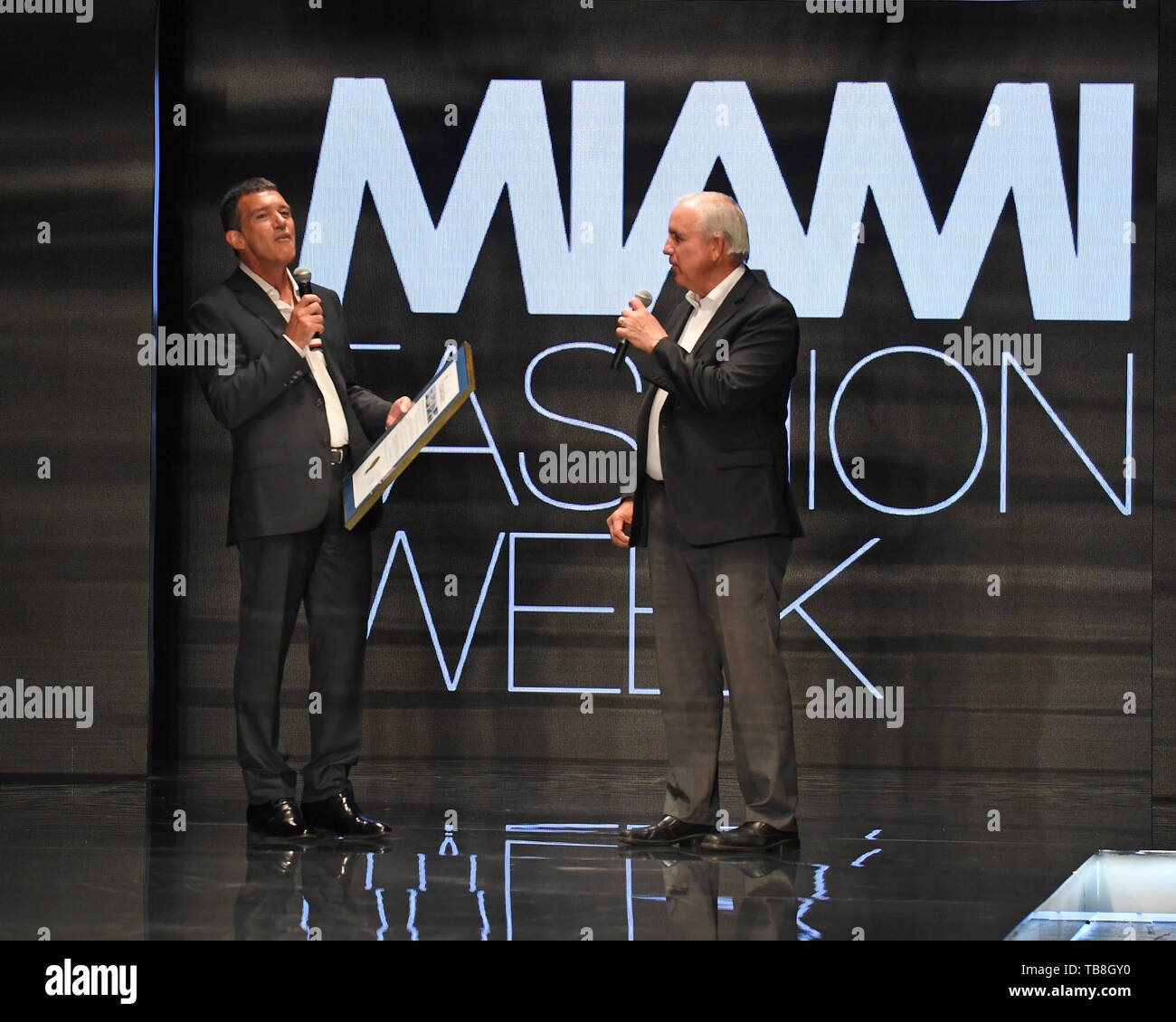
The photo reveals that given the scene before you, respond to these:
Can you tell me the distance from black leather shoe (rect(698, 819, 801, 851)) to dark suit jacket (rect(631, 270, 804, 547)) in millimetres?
733

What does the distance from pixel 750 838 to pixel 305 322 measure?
1.75 meters

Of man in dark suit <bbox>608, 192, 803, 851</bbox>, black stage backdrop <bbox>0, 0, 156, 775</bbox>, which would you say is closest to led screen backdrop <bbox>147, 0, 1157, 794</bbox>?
black stage backdrop <bbox>0, 0, 156, 775</bbox>

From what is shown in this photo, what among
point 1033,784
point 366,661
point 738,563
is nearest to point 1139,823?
point 1033,784

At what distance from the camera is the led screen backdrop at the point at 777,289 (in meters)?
5.38

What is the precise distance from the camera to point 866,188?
5.41 meters

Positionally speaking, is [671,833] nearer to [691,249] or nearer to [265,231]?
[691,249]

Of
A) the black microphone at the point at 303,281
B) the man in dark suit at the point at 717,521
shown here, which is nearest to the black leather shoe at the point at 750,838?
the man in dark suit at the point at 717,521

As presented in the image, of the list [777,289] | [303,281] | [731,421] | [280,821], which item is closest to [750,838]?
[731,421]

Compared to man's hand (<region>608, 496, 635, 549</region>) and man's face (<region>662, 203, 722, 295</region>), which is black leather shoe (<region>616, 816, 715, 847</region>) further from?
man's face (<region>662, 203, 722, 295</region>)

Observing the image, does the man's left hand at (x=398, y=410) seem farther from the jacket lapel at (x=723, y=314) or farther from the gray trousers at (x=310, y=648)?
the jacket lapel at (x=723, y=314)
